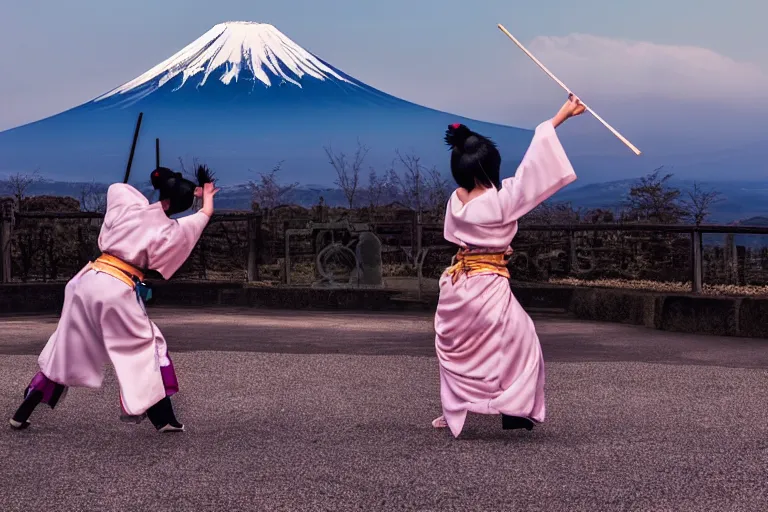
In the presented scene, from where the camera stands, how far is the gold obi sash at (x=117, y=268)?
5.52m

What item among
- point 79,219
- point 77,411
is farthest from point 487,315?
point 79,219

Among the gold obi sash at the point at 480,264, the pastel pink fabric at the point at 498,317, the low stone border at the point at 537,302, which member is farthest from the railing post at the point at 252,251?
the pastel pink fabric at the point at 498,317

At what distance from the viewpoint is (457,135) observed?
559 centimetres

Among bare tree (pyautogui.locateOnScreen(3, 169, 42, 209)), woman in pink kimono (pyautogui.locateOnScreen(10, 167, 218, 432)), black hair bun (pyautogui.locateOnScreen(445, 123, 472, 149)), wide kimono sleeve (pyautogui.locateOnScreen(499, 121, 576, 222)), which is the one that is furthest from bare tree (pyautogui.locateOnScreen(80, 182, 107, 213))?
wide kimono sleeve (pyautogui.locateOnScreen(499, 121, 576, 222))

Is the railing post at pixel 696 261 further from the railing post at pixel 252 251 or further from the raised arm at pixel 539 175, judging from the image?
the raised arm at pixel 539 175

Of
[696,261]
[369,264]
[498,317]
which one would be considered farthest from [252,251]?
[498,317]

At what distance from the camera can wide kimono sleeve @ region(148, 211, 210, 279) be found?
550 cm

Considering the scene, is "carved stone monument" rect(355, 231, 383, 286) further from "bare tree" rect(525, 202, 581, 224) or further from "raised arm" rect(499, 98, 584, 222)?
"raised arm" rect(499, 98, 584, 222)

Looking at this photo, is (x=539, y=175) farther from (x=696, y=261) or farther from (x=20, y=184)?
(x=20, y=184)

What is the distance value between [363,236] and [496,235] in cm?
1120

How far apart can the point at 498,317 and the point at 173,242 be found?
5.63ft

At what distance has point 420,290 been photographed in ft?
49.3

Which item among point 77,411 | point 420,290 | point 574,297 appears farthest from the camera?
point 420,290

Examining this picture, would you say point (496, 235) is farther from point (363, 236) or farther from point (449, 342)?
point (363, 236)
